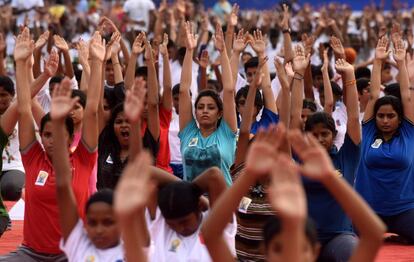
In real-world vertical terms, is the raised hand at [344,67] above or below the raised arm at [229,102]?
above

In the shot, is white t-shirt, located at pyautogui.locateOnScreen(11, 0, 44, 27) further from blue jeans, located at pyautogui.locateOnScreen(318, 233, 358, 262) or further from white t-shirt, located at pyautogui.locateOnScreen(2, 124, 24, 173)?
blue jeans, located at pyautogui.locateOnScreen(318, 233, 358, 262)

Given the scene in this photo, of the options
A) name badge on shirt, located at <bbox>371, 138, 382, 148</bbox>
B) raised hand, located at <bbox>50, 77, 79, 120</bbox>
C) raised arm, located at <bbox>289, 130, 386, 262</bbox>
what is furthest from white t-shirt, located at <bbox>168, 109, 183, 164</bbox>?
raised arm, located at <bbox>289, 130, 386, 262</bbox>

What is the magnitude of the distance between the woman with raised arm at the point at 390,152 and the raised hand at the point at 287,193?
4.56m

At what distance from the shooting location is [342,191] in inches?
178

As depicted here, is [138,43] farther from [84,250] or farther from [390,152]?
[84,250]

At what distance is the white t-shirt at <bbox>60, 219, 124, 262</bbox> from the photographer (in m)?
5.30

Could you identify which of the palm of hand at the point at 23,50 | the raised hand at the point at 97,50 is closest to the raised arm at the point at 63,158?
the raised hand at the point at 97,50

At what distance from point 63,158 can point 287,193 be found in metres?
1.74

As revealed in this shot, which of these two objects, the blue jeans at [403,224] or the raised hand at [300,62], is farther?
the blue jeans at [403,224]

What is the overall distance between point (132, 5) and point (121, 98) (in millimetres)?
9847

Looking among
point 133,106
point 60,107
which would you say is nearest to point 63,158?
point 60,107

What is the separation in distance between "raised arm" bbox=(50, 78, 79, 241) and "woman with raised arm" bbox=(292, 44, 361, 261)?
2.02 metres

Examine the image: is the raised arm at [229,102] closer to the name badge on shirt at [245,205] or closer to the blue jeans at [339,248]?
the name badge on shirt at [245,205]

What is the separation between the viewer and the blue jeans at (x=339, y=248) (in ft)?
23.1
